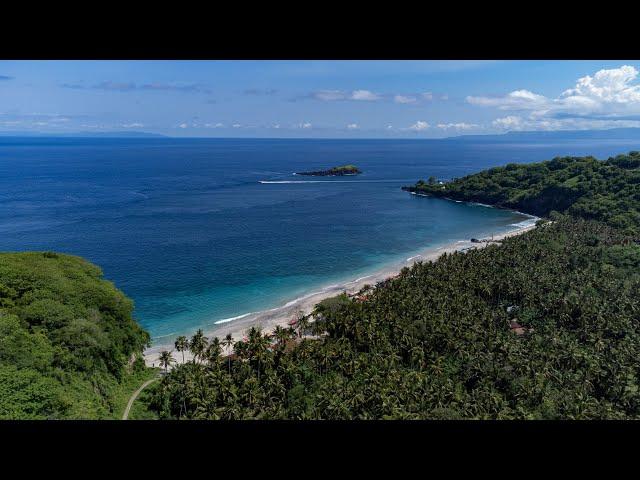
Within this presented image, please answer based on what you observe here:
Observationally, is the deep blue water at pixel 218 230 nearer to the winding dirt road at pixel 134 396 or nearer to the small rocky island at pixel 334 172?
the winding dirt road at pixel 134 396

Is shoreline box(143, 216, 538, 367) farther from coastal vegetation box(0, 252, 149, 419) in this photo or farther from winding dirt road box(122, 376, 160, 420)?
winding dirt road box(122, 376, 160, 420)

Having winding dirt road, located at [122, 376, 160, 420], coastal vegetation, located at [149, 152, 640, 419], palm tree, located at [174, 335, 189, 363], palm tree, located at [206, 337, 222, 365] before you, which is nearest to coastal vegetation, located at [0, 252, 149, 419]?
winding dirt road, located at [122, 376, 160, 420]

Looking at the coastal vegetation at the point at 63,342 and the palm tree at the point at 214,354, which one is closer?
the coastal vegetation at the point at 63,342

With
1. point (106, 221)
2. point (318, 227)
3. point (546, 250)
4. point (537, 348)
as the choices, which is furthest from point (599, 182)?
point (106, 221)

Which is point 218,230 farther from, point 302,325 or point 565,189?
point 565,189

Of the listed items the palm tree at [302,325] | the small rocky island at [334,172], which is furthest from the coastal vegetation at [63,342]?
the small rocky island at [334,172]
